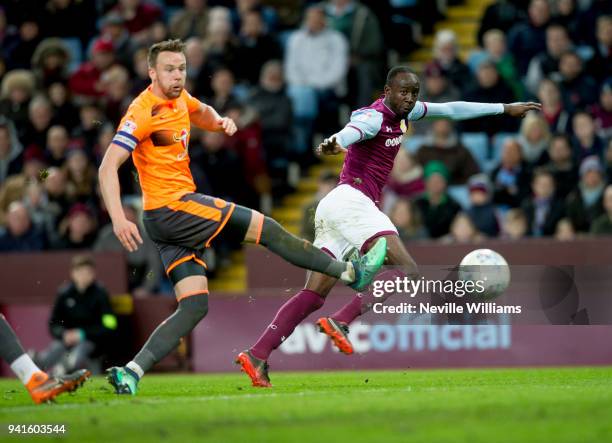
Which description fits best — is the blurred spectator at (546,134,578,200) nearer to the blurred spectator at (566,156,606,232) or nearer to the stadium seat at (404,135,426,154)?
the blurred spectator at (566,156,606,232)

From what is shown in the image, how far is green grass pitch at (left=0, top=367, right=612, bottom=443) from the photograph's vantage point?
6938 millimetres

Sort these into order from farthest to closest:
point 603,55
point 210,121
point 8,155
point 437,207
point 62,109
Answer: point 62,109 → point 8,155 → point 603,55 → point 437,207 → point 210,121

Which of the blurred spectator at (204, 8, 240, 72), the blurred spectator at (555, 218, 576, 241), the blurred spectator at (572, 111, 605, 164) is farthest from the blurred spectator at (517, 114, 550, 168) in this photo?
the blurred spectator at (204, 8, 240, 72)

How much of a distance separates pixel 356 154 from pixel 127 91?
960cm

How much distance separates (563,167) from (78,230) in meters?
6.78

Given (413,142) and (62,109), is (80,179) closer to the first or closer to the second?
(62,109)

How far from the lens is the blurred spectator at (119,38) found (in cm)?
2053

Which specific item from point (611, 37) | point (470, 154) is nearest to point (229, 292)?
point (470, 154)

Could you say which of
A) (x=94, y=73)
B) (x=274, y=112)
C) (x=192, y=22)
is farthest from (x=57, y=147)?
(x=274, y=112)

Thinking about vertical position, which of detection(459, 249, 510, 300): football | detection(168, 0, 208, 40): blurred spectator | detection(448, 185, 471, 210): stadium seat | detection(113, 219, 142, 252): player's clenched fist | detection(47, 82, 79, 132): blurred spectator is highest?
detection(168, 0, 208, 40): blurred spectator

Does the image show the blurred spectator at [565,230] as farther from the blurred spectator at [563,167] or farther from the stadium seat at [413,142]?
the stadium seat at [413,142]

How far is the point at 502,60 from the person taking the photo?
58.1 ft

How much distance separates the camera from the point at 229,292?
16.3 metres

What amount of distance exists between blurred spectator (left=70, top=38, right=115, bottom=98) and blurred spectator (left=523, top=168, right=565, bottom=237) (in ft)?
25.2
